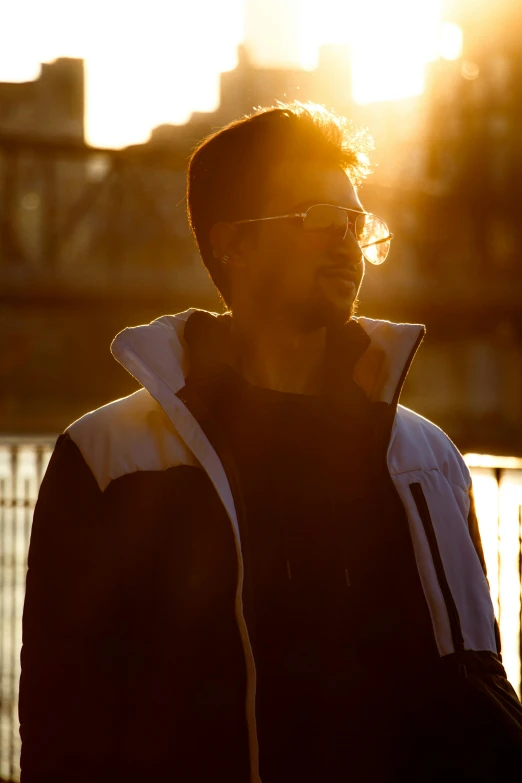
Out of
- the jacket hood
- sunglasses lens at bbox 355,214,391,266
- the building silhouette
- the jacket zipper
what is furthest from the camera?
the building silhouette

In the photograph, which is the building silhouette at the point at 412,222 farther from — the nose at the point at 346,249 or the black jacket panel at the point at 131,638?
the black jacket panel at the point at 131,638

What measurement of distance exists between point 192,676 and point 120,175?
1695cm

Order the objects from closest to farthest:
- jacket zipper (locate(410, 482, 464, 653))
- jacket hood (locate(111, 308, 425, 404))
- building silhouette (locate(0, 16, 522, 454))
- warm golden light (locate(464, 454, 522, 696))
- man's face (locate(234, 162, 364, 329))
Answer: jacket zipper (locate(410, 482, 464, 653)), jacket hood (locate(111, 308, 425, 404)), man's face (locate(234, 162, 364, 329)), warm golden light (locate(464, 454, 522, 696)), building silhouette (locate(0, 16, 522, 454))

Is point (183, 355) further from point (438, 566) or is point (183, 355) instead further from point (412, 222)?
point (412, 222)

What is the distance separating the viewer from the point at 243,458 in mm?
2449

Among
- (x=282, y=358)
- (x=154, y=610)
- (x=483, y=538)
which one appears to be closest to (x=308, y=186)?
(x=282, y=358)

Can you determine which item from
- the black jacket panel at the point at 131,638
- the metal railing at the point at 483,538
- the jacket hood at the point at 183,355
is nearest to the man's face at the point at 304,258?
the jacket hood at the point at 183,355

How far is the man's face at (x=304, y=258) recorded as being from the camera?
8.58 ft

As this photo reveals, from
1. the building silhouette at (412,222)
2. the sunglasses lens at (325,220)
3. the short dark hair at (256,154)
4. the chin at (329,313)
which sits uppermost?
the building silhouette at (412,222)

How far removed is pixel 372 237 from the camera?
9.46 ft

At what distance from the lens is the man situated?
87.8 inches

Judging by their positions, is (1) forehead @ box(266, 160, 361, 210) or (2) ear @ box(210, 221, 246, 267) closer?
(1) forehead @ box(266, 160, 361, 210)

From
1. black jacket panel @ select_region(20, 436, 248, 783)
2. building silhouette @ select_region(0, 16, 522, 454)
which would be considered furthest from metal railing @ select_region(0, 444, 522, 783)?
building silhouette @ select_region(0, 16, 522, 454)

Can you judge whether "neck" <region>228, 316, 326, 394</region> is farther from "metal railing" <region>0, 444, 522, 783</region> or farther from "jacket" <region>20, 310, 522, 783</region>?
"metal railing" <region>0, 444, 522, 783</region>
